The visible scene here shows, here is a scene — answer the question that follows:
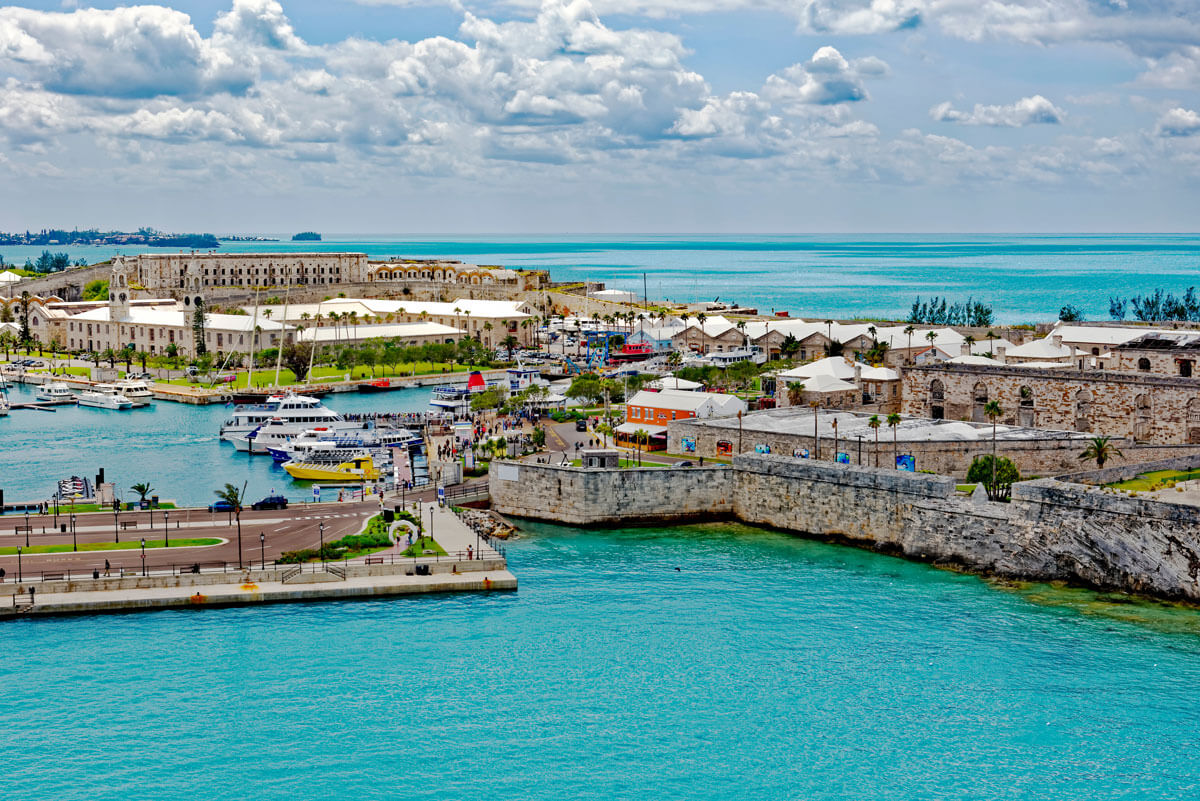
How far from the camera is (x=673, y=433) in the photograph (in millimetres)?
58625

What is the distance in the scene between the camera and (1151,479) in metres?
48.0

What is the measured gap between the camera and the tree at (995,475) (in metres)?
46.8

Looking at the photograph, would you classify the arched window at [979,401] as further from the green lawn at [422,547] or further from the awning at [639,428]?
the green lawn at [422,547]

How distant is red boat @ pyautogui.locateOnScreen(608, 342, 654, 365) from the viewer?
358 ft

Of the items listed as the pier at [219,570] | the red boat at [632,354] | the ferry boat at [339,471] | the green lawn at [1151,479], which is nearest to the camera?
the pier at [219,570]

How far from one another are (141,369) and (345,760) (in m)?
91.0

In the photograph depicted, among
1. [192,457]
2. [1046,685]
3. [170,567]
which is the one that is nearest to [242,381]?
[192,457]

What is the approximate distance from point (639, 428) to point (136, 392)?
49.0m

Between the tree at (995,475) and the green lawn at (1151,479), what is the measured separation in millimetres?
3263

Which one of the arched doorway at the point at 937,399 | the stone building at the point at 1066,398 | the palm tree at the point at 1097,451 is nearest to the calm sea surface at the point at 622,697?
the palm tree at the point at 1097,451

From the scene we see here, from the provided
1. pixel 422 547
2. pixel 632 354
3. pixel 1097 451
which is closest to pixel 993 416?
pixel 1097 451

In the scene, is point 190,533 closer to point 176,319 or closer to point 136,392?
point 136,392

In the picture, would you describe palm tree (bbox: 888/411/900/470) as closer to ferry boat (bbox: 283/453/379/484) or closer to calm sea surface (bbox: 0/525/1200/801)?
calm sea surface (bbox: 0/525/1200/801)

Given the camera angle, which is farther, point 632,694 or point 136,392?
point 136,392
